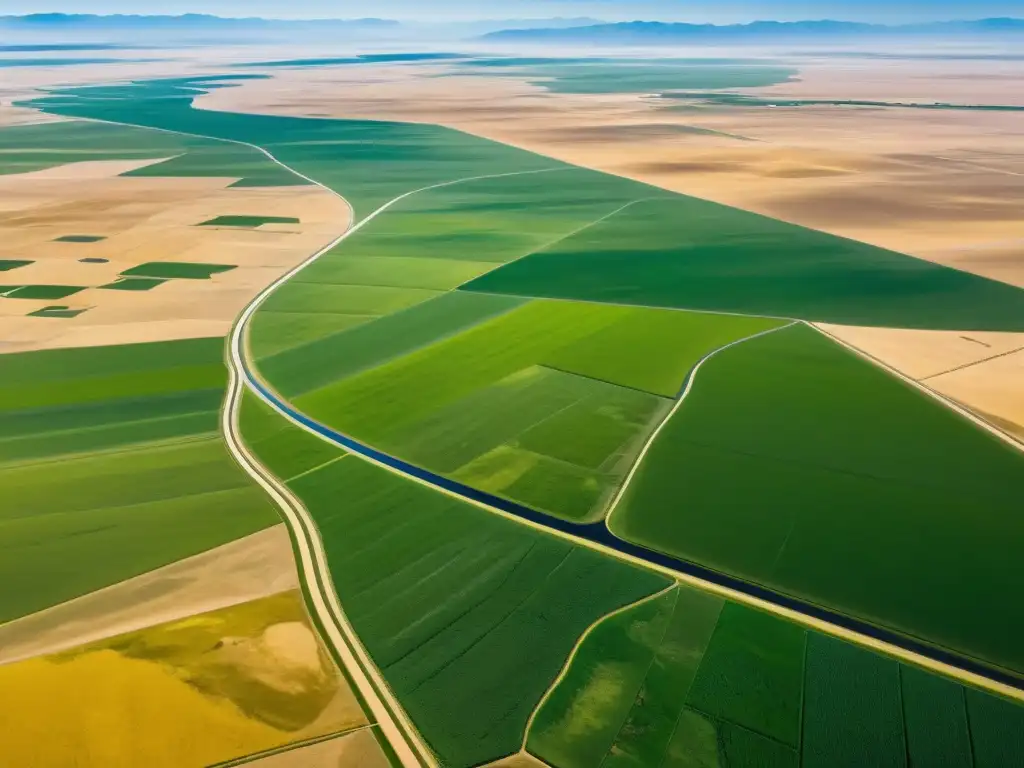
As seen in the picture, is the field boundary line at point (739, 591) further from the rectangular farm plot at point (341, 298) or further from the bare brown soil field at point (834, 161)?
the bare brown soil field at point (834, 161)

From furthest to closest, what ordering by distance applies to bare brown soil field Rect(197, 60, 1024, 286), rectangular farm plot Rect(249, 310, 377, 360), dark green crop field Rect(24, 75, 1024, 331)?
bare brown soil field Rect(197, 60, 1024, 286), dark green crop field Rect(24, 75, 1024, 331), rectangular farm plot Rect(249, 310, 377, 360)

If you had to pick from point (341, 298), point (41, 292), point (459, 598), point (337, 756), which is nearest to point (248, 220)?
point (41, 292)

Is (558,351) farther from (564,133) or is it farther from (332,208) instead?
(564,133)

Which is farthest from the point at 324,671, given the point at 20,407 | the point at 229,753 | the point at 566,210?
the point at 566,210

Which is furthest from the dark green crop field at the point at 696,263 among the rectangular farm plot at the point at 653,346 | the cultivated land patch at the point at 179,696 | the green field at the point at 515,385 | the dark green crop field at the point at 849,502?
the cultivated land patch at the point at 179,696

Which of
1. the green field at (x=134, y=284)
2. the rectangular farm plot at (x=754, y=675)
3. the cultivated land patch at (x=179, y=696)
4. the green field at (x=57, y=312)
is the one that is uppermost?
the rectangular farm plot at (x=754, y=675)

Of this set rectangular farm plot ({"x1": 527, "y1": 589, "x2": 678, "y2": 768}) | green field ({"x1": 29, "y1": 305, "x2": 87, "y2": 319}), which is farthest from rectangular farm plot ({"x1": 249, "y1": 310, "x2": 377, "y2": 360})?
rectangular farm plot ({"x1": 527, "y1": 589, "x2": 678, "y2": 768})

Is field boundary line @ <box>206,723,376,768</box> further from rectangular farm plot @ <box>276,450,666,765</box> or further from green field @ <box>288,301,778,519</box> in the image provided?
green field @ <box>288,301,778,519</box>
